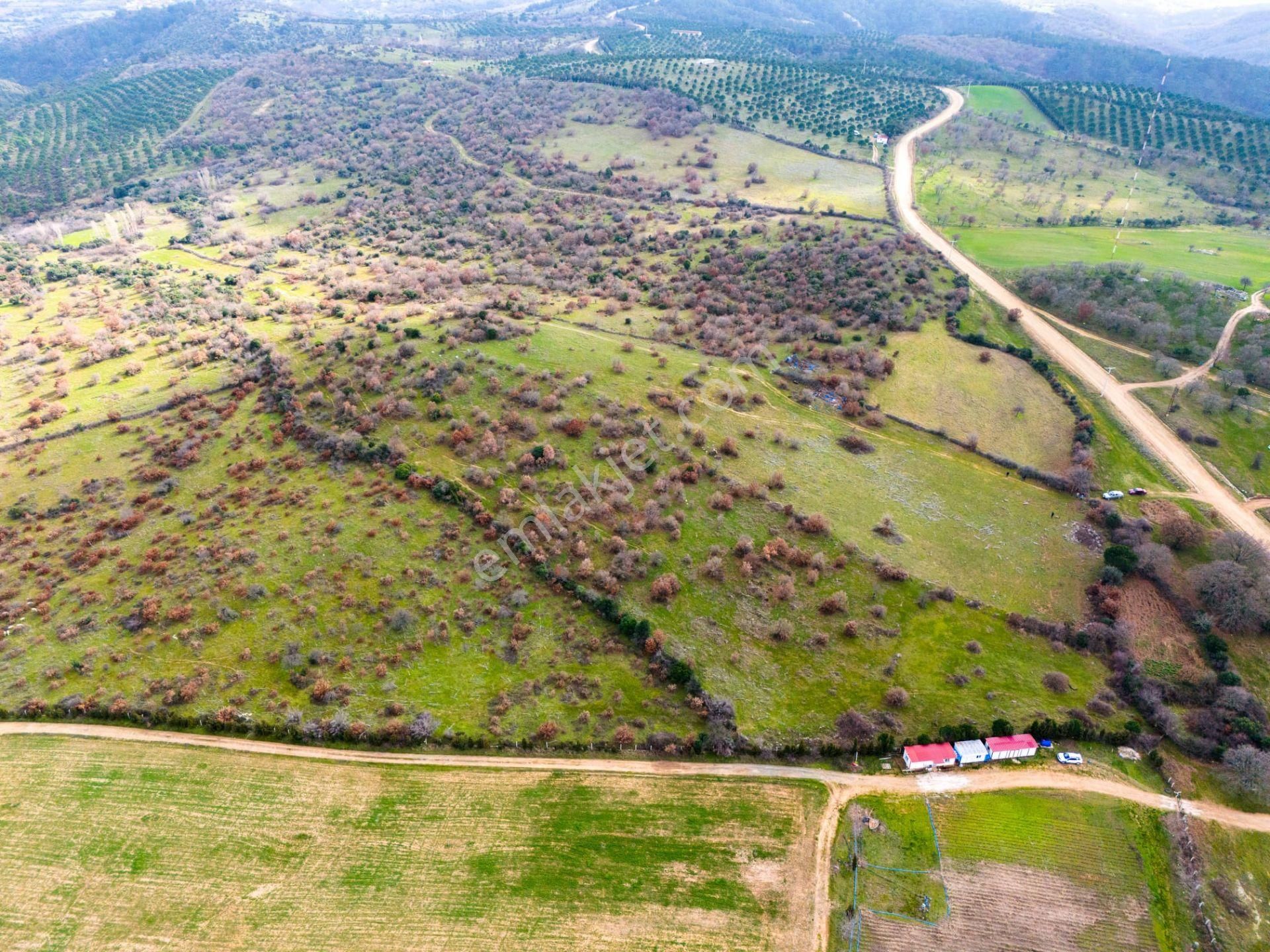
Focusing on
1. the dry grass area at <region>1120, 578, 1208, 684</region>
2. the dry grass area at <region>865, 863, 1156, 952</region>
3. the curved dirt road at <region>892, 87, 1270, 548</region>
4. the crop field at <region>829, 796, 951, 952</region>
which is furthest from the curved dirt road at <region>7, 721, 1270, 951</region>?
the curved dirt road at <region>892, 87, 1270, 548</region>

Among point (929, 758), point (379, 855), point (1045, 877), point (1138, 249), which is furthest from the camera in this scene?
point (1138, 249)

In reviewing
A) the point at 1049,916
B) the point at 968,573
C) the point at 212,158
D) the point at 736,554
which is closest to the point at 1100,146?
the point at 968,573

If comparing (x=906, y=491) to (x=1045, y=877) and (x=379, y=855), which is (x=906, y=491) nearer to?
(x=1045, y=877)

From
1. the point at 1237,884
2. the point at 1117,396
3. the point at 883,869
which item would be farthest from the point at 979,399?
the point at 883,869

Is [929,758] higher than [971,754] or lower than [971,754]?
lower

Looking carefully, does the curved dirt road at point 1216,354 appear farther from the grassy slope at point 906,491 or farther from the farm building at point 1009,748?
the farm building at point 1009,748

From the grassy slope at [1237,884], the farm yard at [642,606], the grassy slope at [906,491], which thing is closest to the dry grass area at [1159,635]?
the farm yard at [642,606]

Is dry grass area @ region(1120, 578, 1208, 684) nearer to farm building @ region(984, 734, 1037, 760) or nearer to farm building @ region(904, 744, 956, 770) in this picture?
farm building @ region(984, 734, 1037, 760)
